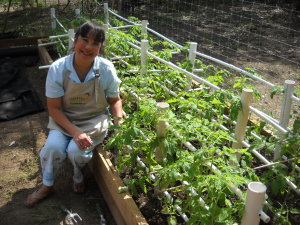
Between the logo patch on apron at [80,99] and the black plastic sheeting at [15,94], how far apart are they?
1.80 meters

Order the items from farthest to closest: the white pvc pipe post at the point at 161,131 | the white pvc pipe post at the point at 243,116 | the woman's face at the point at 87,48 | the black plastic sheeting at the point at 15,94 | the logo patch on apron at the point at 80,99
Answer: the black plastic sheeting at the point at 15,94 → the logo patch on apron at the point at 80,99 → the woman's face at the point at 87,48 → the white pvc pipe post at the point at 243,116 → the white pvc pipe post at the point at 161,131

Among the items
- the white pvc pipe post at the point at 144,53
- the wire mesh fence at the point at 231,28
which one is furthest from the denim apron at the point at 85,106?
the wire mesh fence at the point at 231,28

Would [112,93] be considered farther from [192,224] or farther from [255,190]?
[255,190]

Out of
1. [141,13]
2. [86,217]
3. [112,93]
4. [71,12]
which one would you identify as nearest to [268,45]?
[141,13]

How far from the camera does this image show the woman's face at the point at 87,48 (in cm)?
267

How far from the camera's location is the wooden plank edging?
2.40 metres

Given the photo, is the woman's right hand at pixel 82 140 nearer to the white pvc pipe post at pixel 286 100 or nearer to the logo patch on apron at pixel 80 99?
the logo patch on apron at pixel 80 99

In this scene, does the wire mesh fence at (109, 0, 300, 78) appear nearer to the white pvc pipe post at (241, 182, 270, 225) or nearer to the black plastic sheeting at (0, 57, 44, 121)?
the black plastic sheeting at (0, 57, 44, 121)

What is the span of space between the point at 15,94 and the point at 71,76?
2.38 m

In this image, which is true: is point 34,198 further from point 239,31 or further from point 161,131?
point 239,31

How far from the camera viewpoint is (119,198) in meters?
2.61

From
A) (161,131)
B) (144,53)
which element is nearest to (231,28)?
(144,53)

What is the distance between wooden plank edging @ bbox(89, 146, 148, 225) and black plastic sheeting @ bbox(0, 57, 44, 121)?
1.69 meters

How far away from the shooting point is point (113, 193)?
108 inches
